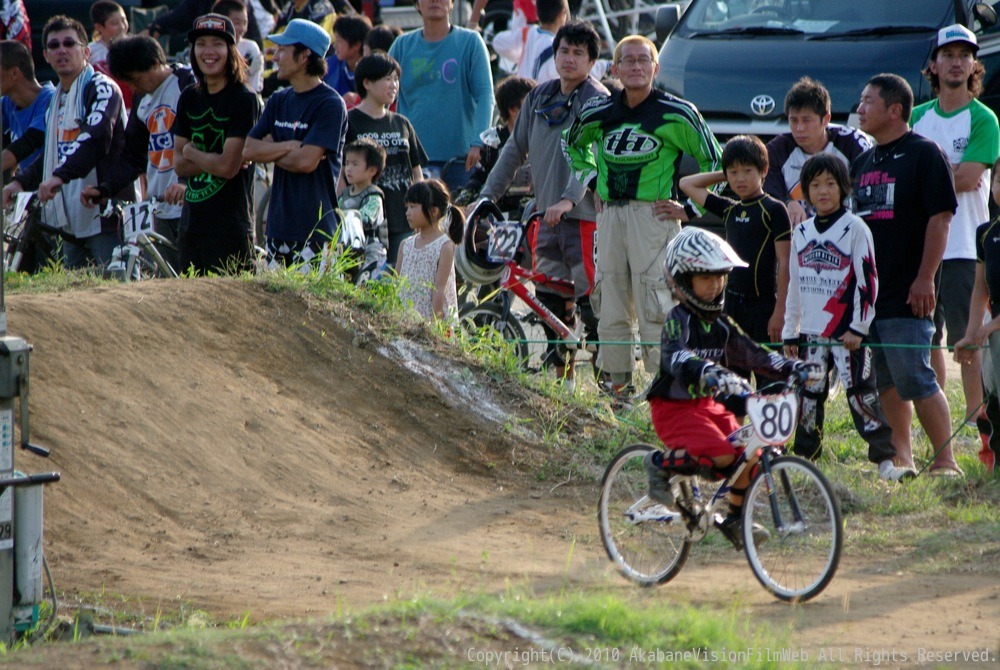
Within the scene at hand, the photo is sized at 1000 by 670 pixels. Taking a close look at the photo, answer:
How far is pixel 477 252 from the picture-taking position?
29.2ft

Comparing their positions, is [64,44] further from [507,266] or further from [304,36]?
[507,266]

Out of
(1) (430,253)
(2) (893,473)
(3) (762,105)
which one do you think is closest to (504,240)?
(1) (430,253)

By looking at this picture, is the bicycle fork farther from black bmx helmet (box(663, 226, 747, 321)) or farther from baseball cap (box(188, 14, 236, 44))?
baseball cap (box(188, 14, 236, 44))

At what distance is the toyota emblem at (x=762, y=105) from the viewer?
33.9 feet

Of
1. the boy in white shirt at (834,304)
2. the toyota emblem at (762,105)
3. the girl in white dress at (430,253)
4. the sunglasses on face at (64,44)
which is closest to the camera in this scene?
the boy in white shirt at (834,304)

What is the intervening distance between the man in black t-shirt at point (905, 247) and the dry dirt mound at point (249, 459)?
2164 millimetres

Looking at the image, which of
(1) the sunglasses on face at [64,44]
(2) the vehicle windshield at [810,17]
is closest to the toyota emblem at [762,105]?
(2) the vehicle windshield at [810,17]

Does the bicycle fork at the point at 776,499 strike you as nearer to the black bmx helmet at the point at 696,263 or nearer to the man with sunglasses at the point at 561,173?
the black bmx helmet at the point at 696,263

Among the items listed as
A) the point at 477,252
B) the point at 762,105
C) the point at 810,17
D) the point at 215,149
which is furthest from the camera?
the point at 810,17

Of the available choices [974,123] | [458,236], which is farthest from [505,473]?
[974,123]

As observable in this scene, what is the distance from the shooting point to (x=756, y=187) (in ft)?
24.7

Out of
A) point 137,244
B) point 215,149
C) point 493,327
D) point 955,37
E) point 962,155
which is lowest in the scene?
point 493,327

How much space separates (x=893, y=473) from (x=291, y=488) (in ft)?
10.9

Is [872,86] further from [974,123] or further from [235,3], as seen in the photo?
[235,3]
